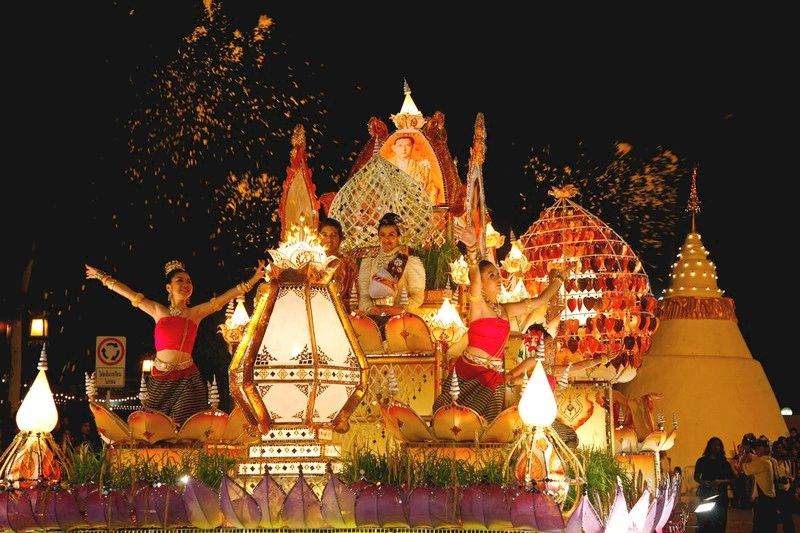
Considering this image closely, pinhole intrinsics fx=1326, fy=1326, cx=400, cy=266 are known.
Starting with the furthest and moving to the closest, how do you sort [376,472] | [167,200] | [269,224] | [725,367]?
[725,367] < [167,200] < [269,224] < [376,472]

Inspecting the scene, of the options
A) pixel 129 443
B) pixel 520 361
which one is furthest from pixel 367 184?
pixel 129 443

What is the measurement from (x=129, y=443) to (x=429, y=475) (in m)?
2.96

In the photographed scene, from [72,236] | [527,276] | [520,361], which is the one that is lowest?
[520,361]

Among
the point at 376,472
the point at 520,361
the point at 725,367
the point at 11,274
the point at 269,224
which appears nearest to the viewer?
the point at 376,472

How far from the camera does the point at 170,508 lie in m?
7.25

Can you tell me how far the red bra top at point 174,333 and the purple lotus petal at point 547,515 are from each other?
4472 mm

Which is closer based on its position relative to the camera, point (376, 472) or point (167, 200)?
point (376, 472)

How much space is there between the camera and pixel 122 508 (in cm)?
734

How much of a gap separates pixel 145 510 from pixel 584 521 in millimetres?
2404

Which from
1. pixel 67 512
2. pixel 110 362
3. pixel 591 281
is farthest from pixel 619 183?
pixel 67 512

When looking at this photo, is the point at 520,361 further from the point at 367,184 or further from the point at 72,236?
the point at 72,236

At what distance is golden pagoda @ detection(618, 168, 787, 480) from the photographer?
2655cm

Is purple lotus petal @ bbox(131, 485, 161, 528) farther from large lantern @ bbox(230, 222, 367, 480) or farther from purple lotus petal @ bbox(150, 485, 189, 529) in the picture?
large lantern @ bbox(230, 222, 367, 480)

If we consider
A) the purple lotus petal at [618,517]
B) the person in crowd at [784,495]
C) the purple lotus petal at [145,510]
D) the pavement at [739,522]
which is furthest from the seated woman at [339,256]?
the pavement at [739,522]
